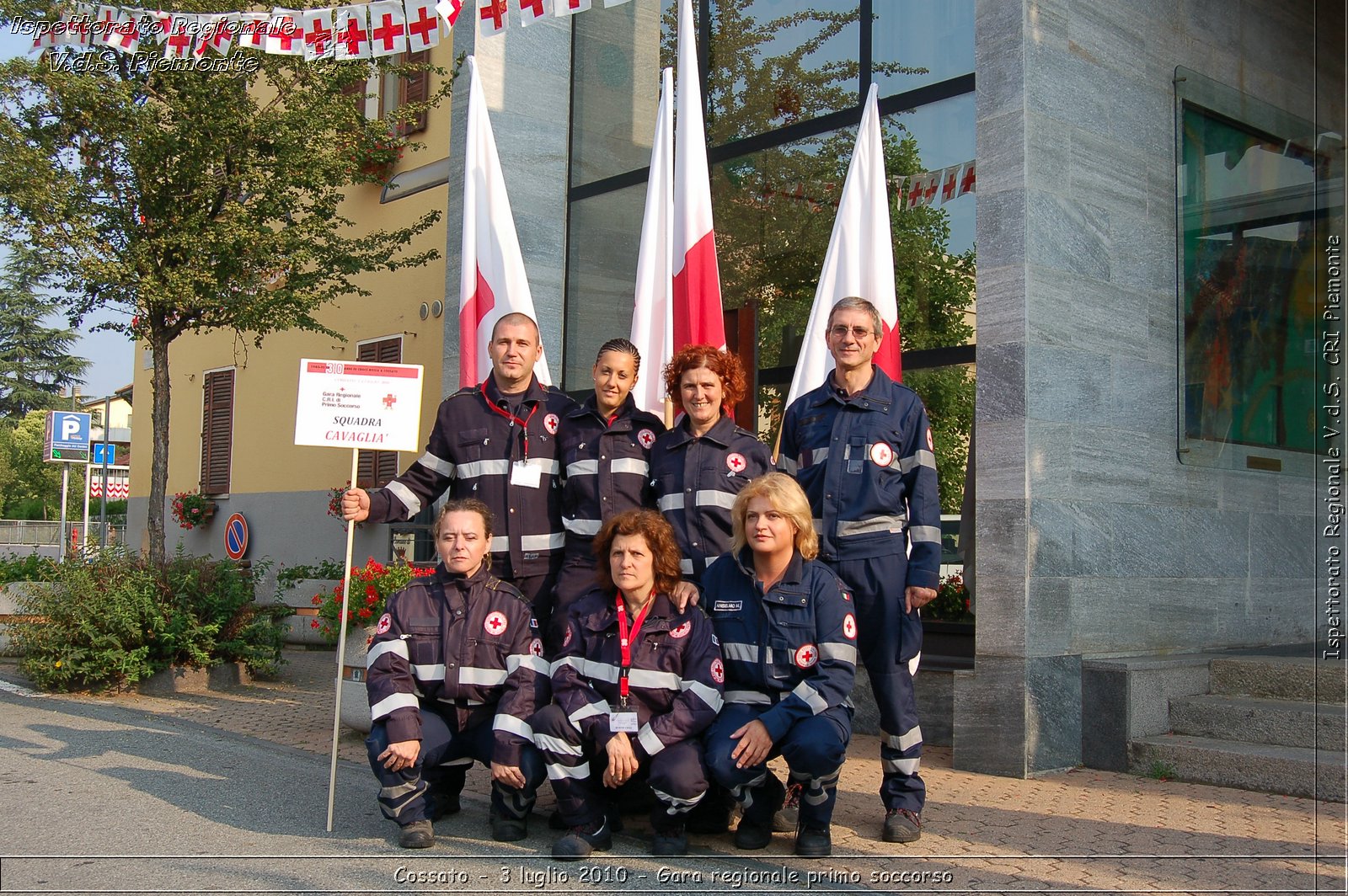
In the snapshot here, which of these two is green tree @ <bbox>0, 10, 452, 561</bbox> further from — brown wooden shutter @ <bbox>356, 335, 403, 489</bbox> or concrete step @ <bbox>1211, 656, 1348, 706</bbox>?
concrete step @ <bbox>1211, 656, 1348, 706</bbox>

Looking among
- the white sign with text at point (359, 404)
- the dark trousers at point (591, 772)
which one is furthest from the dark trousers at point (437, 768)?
the white sign with text at point (359, 404)

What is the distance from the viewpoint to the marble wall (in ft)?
22.0

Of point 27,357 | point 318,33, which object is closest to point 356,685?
point 318,33

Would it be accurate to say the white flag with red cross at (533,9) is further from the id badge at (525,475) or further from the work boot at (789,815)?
the work boot at (789,815)

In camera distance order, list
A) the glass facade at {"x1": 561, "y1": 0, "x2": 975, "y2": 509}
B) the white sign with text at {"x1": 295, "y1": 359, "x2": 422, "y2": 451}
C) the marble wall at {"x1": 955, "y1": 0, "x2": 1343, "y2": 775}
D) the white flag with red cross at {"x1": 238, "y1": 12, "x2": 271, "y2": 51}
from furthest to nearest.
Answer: the white flag with red cross at {"x1": 238, "y1": 12, "x2": 271, "y2": 51}, the glass facade at {"x1": 561, "y1": 0, "x2": 975, "y2": 509}, the marble wall at {"x1": 955, "y1": 0, "x2": 1343, "y2": 775}, the white sign with text at {"x1": 295, "y1": 359, "x2": 422, "y2": 451}

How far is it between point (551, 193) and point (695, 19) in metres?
1.93

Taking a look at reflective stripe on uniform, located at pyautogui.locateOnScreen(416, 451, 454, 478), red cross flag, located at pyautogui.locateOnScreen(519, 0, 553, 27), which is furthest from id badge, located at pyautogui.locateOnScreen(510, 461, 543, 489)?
red cross flag, located at pyautogui.locateOnScreen(519, 0, 553, 27)

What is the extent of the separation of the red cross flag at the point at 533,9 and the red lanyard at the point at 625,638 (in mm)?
5559

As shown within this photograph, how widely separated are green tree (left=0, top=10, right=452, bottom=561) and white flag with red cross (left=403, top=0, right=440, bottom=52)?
165cm

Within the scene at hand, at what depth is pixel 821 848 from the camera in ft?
15.8

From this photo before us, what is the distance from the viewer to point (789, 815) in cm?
533

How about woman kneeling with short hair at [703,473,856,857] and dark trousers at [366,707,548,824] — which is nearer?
woman kneeling with short hair at [703,473,856,857]

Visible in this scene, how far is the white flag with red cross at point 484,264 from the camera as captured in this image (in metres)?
9.24

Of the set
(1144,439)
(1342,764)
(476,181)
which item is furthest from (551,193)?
(1342,764)
